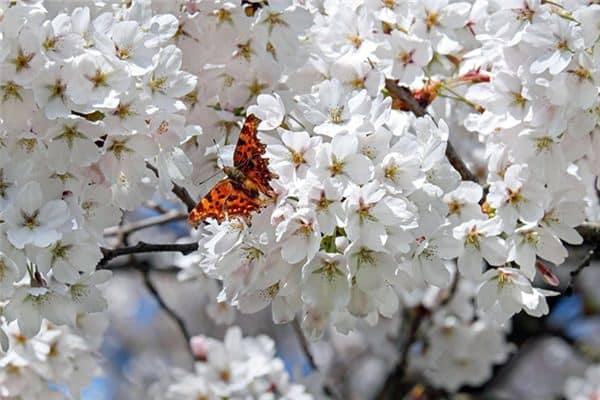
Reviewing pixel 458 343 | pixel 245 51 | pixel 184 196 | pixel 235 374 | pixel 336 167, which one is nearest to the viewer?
pixel 336 167

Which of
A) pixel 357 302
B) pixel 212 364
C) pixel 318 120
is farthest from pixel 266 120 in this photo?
pixel 212 364

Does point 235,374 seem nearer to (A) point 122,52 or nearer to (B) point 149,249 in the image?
(B) point 149,249

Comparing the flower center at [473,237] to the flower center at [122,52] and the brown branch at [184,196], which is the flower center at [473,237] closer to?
the brown branch at [184,196]

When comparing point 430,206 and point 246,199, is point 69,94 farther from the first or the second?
point 430,206

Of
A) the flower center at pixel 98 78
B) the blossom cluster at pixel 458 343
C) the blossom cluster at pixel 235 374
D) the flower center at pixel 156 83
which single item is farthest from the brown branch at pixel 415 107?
the blossom cluster at pixel 458 343

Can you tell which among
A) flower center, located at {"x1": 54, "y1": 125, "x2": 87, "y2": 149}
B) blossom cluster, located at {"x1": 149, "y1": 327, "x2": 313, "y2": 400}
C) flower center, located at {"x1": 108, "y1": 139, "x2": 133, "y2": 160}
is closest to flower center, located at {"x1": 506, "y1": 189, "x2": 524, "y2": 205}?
flower center, located at {"x1": 108, "y1": 139, "x2": 133, "y2": 160}

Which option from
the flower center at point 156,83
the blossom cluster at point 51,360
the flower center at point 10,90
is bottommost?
the blossom cluster at point 51,360

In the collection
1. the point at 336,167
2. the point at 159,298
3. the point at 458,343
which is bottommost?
the point at 458,343

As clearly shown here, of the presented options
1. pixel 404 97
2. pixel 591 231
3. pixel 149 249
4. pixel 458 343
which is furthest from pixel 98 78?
pixel 458 343
